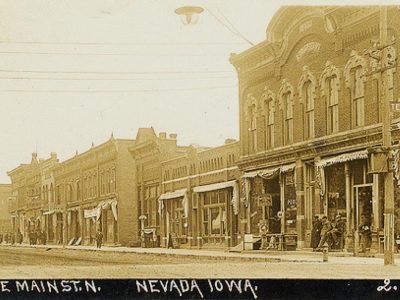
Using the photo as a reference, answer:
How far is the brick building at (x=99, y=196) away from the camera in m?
Result: 21.8

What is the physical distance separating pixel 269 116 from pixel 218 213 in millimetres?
3919

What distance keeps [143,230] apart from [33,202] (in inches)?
244

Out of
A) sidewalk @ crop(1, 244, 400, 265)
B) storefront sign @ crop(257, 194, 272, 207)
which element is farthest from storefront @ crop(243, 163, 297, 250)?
sidewalk @ crop(1, 244, 400, 265)

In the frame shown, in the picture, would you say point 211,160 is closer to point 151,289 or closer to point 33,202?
point 33,202

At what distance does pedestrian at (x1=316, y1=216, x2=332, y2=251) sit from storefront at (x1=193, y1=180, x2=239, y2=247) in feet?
13.5

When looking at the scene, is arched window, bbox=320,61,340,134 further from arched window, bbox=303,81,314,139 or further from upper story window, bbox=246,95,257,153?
upper story window, bbox=246,95,257,153

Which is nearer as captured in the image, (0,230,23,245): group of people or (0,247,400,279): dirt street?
(0,247,400,279): dirt street

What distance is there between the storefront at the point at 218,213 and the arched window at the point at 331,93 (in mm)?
4790

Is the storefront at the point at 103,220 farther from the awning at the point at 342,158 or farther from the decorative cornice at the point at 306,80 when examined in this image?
the decorative cornice at the point at 306,80

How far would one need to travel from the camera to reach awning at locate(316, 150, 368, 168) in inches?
918

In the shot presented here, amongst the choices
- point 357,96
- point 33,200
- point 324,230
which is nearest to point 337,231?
point 324,230

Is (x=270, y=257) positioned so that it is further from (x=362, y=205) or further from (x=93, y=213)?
(x=93, y=213)

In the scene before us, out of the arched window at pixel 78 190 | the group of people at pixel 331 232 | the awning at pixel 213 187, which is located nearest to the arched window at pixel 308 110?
the group of people at pixel 331 232

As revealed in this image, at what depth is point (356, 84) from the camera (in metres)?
24.0
